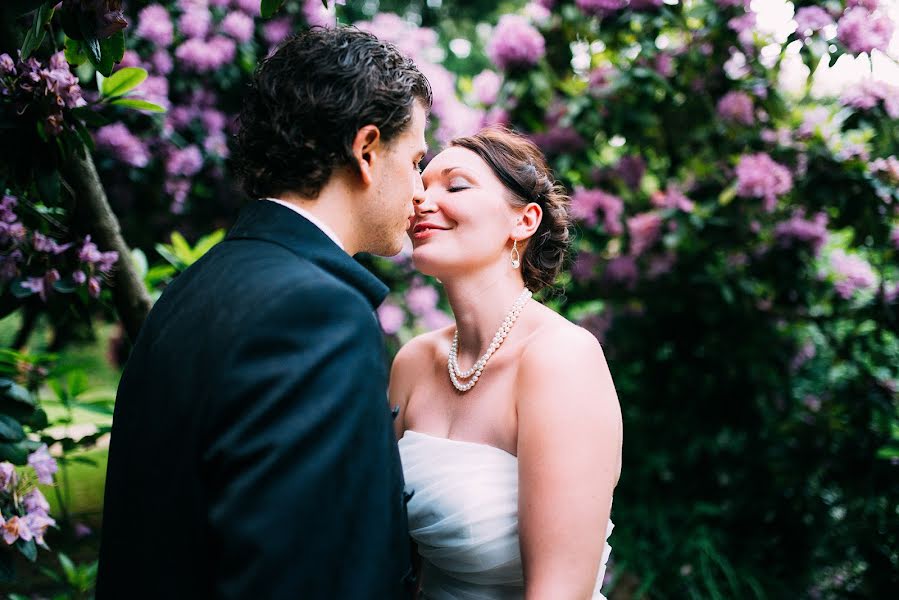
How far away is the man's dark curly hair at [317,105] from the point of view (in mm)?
1505

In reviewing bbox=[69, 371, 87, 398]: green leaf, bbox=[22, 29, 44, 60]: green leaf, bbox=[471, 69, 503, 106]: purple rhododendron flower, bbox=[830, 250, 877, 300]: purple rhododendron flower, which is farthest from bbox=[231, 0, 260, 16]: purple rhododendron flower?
bbox=[830, 250, 877, 300]: purple rhododendron flower

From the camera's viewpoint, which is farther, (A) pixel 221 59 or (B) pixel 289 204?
(A) pixel 221 59

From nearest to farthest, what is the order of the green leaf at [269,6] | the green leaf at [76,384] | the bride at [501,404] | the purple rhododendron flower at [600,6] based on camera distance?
the green leaf at [269,6], the bride at [501,404], the green leaf at [76,384], the purple rhododendron flower at [600,6]

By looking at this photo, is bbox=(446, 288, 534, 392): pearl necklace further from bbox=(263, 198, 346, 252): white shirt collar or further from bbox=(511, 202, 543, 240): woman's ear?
bbox=(263, 198, 346, 252): white shirt collar

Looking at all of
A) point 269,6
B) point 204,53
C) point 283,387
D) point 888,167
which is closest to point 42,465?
point 283,387

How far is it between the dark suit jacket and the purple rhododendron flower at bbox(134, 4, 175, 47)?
293 centimetres

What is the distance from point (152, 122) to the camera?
3855mm

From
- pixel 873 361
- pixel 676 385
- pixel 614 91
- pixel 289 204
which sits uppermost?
pixel 289 204

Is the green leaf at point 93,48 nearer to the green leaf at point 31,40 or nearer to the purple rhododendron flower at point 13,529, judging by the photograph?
the green leaf at point 31,40

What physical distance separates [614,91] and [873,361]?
6.52 ft

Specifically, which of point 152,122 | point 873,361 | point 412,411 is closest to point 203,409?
point 412,411

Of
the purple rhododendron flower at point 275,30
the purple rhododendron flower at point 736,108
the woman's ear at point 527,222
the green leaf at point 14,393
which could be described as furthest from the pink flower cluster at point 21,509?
the purple rhododendron flower at point 736,108

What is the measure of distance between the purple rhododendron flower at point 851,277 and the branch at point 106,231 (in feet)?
11.1

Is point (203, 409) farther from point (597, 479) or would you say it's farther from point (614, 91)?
point (614, 91)
